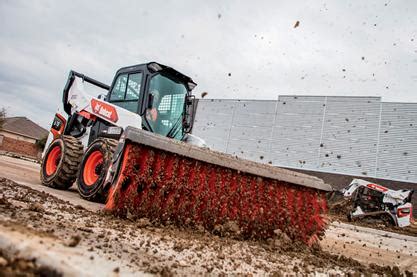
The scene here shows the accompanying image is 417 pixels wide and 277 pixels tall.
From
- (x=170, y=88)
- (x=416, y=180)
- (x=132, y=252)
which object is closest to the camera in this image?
(x=132, y=252)

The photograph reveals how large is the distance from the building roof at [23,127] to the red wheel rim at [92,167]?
135 feet

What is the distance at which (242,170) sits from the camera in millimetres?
3564

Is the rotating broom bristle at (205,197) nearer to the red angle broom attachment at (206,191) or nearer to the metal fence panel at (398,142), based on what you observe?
the red angle broom attachment at (206,191)

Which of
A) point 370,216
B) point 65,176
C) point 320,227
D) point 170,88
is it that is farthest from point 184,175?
point 370,216

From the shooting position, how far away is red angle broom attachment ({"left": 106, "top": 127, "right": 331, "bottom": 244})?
3.21 m

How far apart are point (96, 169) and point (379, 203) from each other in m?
11.7

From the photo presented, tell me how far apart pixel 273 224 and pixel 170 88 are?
120 inches

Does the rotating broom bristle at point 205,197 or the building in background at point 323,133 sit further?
the building in background at point 323,133

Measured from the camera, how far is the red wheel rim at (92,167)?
4.56 metres

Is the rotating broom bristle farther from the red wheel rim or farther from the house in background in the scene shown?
the house in background

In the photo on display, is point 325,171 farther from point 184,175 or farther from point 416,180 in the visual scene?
point 184,175

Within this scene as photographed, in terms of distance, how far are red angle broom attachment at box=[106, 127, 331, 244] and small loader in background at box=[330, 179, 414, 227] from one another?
978 cm

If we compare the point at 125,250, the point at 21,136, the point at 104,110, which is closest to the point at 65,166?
the point at 104,110

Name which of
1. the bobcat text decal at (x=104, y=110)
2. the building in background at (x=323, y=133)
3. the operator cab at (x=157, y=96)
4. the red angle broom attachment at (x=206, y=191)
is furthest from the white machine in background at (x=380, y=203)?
the bobcat text decal at (x=104, y=110)
